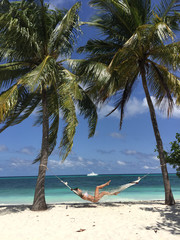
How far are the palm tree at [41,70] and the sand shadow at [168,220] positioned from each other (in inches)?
97.1

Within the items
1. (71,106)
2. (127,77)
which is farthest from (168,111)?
(71,106)

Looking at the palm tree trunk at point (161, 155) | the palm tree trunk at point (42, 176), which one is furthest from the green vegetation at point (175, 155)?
the palm tree trunk at point (42, 176)

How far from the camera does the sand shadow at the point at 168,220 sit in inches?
143

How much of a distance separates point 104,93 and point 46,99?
1.71m

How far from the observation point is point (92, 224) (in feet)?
13.4

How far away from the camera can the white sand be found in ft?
11.2

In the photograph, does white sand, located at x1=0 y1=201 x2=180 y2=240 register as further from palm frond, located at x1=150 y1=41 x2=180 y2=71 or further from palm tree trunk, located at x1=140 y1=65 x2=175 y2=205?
palm frond, located at x1=150 y1=41 x2=180 y2=71

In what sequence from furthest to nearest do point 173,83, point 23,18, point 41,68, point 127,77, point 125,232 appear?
point 127,77, point 173,83, point 23,18, point 41,68, point 125,232

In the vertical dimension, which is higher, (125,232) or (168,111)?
(168,111)

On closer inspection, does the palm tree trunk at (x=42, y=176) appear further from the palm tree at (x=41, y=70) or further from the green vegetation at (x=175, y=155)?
the green vegetation at (x=175, y=155)

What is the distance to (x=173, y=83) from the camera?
6.38 m

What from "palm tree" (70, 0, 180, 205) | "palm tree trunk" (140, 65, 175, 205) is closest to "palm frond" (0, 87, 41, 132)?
"palm tree" (70, 0, 180, 205)

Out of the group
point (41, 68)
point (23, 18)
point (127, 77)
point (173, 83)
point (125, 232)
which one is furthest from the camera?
point (127, 77)

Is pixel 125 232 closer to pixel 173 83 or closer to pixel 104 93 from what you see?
pixel 104 93
